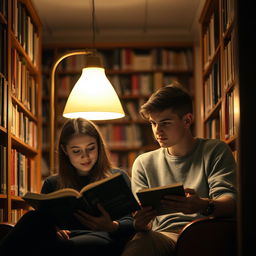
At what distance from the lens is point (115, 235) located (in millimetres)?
2078

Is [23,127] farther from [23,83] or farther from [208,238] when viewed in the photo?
[208,238]

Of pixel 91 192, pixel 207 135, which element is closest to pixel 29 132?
pixel 207 135

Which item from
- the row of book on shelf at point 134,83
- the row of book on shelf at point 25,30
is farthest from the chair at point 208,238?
the row of book on shelf at point 134,83

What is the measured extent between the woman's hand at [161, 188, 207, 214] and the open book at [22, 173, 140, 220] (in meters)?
0.13

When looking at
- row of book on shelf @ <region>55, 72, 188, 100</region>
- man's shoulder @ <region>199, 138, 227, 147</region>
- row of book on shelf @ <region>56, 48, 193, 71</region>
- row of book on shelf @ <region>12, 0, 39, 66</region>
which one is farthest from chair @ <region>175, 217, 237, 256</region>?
row of book on shelf @ <region>56, 48, 193, 71</region>

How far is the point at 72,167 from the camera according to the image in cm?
251

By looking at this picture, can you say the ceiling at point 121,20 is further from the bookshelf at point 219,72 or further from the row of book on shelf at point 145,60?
the bookshelf at point 219,72

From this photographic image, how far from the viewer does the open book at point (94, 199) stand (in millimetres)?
1768

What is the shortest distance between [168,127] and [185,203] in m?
0.52

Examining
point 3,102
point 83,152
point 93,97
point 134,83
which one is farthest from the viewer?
point 134,83

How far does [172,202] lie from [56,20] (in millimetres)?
3527

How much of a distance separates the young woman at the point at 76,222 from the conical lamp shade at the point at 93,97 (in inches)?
3.5

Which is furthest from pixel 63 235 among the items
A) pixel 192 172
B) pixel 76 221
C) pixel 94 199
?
pixel 192 172

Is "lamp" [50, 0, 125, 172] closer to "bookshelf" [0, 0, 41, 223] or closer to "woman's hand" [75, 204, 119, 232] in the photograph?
"bookshelf" [0, 0, 41, 223]
